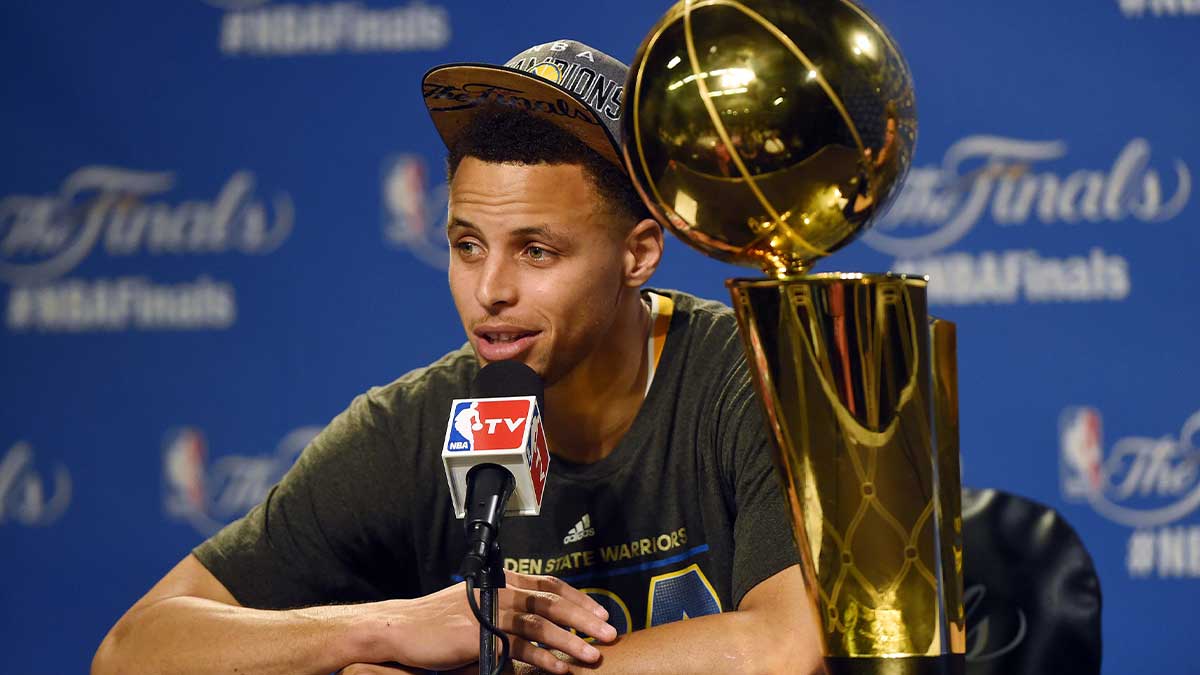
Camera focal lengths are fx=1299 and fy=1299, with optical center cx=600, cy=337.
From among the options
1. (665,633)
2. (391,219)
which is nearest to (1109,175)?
(391,219)

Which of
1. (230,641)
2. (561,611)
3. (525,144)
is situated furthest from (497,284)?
(230,641)

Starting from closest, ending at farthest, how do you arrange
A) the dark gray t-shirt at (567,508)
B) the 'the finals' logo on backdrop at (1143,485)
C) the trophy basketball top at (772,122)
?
the trophy basketball top at (772,122), the dark gray t-shirt at (567,508), the 'the finals' logo on backdrop at (1143,485)

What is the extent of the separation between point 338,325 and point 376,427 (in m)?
1.08

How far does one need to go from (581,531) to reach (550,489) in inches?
2.6

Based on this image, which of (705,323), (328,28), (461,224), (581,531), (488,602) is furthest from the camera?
(328,28)

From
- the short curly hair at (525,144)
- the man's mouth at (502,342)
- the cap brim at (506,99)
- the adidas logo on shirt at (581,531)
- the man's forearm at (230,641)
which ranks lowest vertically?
the man's forearm at (230,641)

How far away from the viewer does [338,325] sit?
2.76 metres

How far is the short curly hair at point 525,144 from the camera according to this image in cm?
147

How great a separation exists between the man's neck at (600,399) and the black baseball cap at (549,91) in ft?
0.84

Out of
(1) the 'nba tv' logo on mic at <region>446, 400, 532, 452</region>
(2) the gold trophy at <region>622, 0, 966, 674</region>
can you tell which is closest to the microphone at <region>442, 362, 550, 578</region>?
(1) the 'nba tv' logo on mic at <region>446, 400, 532, 452</region>

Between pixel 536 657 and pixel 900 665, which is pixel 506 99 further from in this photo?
pixel 900 665

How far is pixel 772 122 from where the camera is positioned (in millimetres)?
713

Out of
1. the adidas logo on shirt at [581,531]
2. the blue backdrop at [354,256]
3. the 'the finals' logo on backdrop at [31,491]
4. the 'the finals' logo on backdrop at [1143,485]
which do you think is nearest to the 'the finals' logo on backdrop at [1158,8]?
the blue backdrop at [354,256]

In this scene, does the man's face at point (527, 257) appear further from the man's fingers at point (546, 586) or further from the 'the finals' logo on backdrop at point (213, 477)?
the 'the finals' logo on backdrop at point (213, 477)
